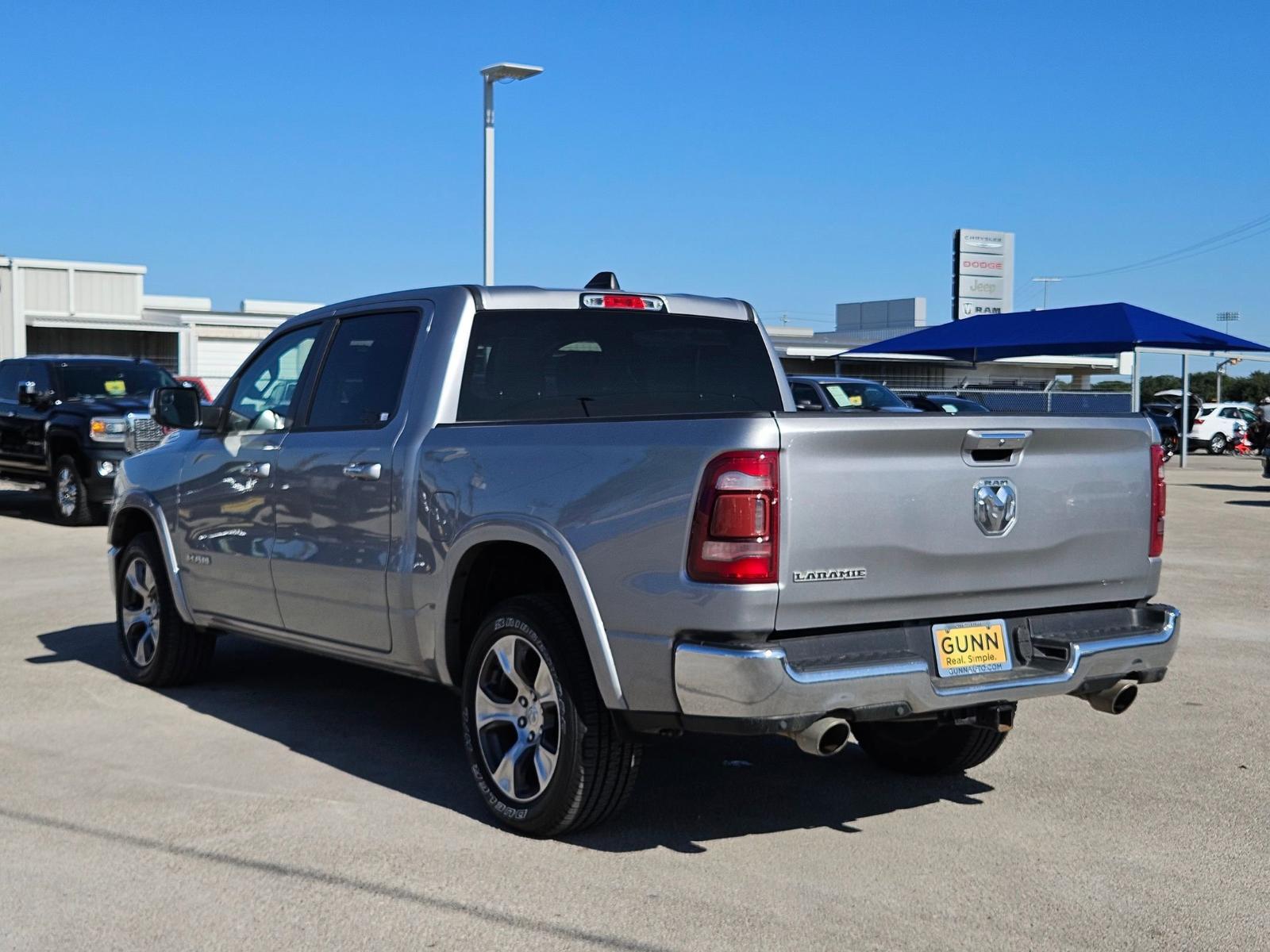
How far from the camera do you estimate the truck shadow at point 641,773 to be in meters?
5.44

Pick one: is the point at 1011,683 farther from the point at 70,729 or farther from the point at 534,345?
the point at 70,729

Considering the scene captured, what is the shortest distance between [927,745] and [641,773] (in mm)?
1153

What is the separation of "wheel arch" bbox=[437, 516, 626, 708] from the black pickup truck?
39.5 feet

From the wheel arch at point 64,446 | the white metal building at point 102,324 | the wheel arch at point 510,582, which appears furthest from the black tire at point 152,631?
the white metal building at point 102,324

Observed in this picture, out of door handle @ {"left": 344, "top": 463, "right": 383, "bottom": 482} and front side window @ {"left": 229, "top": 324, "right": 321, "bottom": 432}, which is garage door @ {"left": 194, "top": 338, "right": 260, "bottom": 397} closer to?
front side window @ {"left": 229, "top": 324, "right": 321, "bottom": 432}

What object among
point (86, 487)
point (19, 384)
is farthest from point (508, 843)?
point (19, 384)

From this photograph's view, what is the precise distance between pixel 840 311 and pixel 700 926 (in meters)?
76.1

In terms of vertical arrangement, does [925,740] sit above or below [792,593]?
below

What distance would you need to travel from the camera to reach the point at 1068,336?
23109 millimetres

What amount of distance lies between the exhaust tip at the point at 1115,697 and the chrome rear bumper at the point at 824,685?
312 millimetres

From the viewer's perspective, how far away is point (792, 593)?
448cm

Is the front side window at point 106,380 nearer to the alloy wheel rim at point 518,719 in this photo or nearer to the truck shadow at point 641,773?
the truck shadow at point 641,773

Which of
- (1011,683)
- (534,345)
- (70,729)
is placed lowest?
(70,729)

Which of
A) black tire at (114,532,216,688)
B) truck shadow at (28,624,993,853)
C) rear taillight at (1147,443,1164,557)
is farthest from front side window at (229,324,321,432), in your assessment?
rear taillight at (1147,443,1164,557)
